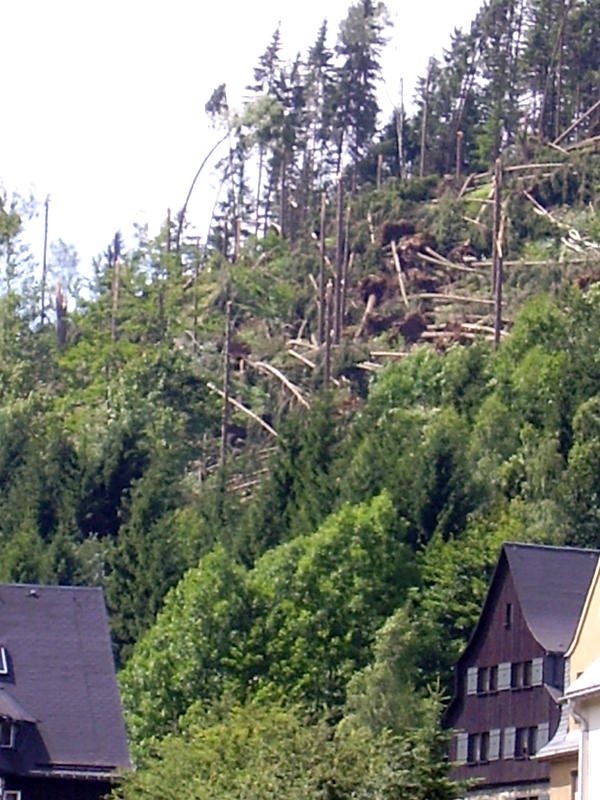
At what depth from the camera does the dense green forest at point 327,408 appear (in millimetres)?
68750

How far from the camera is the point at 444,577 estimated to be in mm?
73875

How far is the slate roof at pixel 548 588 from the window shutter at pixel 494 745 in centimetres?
310

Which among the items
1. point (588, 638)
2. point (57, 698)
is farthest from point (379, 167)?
point (588, 638)

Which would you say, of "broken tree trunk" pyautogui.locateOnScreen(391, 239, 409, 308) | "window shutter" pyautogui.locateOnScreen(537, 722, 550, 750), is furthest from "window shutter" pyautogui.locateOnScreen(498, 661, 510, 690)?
"broken tree trunk" pyautogui.locateOnScreen(391, 239, 409, 308)

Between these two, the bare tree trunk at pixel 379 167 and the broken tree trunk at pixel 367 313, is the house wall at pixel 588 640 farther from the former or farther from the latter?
the bare tree trunk at pixel 379 167

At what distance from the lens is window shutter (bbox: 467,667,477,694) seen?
66.9 m

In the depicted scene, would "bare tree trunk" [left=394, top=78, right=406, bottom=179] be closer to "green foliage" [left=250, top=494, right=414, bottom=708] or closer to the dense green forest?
the dense green forest

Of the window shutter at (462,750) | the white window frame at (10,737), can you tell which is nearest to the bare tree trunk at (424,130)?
the window shutter at (462,750)

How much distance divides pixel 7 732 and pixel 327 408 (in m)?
32.7

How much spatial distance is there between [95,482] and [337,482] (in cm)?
1168

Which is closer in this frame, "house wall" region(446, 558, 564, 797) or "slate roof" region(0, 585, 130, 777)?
"slate roof" region(0, 585, 130, 777)

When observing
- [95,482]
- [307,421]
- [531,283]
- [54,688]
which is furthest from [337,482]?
[54,688]

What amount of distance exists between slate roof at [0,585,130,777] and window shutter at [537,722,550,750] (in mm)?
10883

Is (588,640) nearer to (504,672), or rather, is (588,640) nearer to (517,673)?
(517,673)
